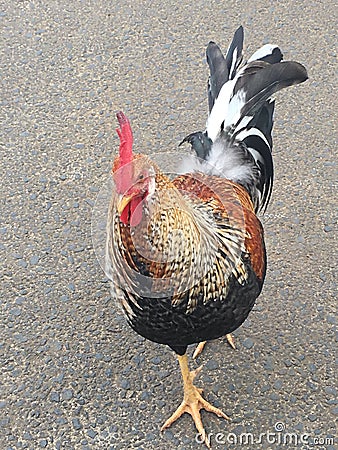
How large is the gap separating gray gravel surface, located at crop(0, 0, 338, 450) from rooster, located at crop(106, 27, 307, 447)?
9.1 inches

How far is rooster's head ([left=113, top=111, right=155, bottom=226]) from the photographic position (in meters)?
2.24

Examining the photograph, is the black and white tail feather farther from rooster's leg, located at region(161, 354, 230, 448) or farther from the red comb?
rooster's leg, located at region(161, 354, 230, 448)

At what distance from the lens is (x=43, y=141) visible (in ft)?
14.1

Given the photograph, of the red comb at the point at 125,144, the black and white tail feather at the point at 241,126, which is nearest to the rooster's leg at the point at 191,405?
the black and white tail feather at the point at 241,126

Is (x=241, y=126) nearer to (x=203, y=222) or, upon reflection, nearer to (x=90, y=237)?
(x=203, y=222)

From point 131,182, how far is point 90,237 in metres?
1.56

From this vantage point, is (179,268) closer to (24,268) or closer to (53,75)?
(24,268)

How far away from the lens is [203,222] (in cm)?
257

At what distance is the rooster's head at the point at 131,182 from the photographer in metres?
2.24

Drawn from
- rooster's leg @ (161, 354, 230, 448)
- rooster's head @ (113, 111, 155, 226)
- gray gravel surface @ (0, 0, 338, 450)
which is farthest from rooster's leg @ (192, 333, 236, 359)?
rooster's head @ (113, 111, 155, 226)

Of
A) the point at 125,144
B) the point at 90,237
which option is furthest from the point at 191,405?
the point at 125,144

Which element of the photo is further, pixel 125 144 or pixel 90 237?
pixel 90 237

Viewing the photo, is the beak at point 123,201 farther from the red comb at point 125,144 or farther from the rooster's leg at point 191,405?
the rooster's leg at point 191,405

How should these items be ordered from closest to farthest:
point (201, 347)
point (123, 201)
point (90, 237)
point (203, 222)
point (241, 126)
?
point (123, 201), point (203, 222), point (241, 126), point (201, 347), point (90, 237)
